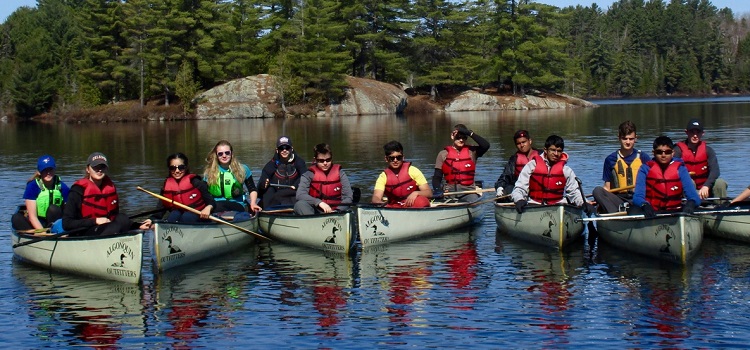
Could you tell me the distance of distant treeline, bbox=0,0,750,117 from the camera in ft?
222

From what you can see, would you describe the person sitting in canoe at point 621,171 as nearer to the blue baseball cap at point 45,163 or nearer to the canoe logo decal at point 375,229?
the canoe logo decal at point 375,229

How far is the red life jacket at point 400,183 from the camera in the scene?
15.0m

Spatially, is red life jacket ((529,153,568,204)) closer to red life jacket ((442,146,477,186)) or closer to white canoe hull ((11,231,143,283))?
red life jacket ((442,146,477,186))

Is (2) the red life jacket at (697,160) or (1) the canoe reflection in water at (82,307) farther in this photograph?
(2) the red life jacket at (697,160)

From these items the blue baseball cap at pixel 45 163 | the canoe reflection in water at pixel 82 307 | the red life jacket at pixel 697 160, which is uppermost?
the blue baseball cap at pixel 45 163

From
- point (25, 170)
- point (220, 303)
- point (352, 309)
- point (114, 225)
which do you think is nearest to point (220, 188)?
point (114, 225)

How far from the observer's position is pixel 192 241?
43.3 feet

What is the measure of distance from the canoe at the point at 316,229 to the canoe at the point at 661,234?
12.6 feet

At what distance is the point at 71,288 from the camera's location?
12102 millimetres

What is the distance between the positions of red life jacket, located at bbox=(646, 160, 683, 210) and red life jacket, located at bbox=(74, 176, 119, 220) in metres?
7.75

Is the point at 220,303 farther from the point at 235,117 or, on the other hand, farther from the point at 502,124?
the point at 235,117

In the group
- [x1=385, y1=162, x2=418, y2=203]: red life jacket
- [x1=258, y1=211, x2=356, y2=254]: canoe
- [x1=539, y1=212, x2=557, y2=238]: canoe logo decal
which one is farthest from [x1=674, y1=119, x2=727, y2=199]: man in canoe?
[x1=258, y1=211, x2=356, y2=254]: canoe

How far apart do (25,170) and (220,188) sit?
16665 millimetres

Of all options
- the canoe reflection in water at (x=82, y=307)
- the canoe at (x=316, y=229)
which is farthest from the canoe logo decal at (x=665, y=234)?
the canoe reflection in water at (x=82, y=307)
